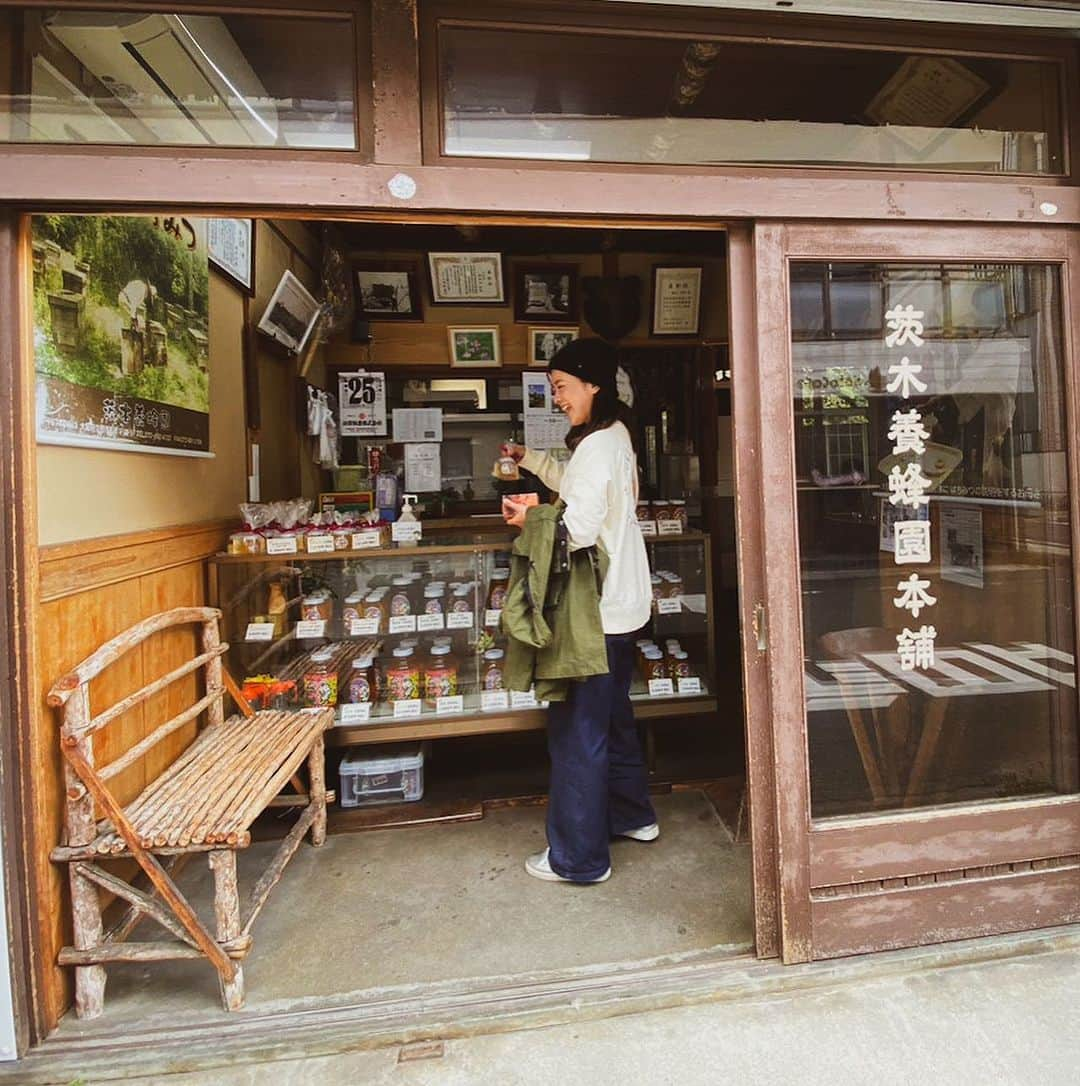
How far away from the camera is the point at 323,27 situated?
184 cm

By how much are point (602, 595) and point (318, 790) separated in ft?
4.91

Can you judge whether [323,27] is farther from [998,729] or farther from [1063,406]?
[998,729]

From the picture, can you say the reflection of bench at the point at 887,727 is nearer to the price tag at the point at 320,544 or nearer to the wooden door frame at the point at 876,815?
the wooden door frame at the point at 876,815

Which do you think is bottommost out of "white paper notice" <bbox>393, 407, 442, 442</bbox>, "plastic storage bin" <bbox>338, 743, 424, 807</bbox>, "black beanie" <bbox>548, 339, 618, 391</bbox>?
"plastic storage bin" <bbox>338, 743, 424, 807</bbox>

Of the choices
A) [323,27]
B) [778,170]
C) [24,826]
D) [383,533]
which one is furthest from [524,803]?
[323,27]

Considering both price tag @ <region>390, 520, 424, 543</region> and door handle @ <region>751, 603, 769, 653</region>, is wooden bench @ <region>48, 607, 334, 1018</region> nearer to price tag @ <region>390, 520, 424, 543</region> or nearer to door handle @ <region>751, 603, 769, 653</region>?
price tag @ <region>390, 520, 424, 543</region>

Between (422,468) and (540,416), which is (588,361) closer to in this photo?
(540,416)

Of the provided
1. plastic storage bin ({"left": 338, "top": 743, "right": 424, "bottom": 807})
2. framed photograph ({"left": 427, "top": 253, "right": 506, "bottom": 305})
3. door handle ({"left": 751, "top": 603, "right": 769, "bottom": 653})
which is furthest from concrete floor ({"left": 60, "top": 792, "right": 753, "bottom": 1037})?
framed photograph ({"left": 427, "top": 253, "right": 506, "bottom": 305})

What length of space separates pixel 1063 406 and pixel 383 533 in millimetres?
2808

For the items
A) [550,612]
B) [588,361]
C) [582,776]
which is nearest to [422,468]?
[588,361]

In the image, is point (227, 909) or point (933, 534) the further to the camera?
point (933, 534)

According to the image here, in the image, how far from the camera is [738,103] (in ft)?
6.55

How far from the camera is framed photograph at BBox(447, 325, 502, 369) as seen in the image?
4453 mm

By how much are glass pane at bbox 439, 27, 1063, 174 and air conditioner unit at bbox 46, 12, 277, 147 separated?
553 millimetres
